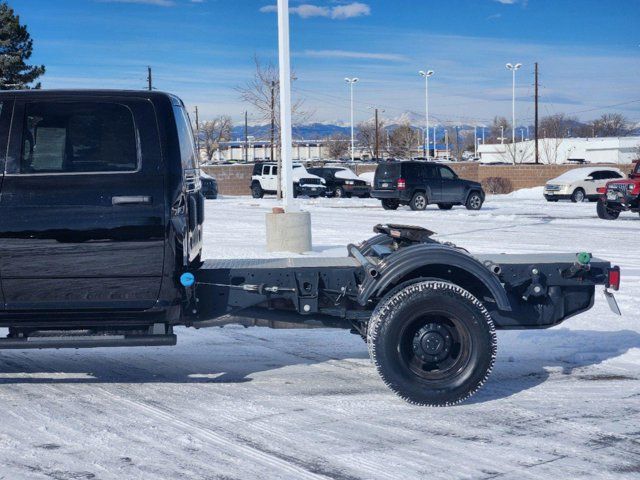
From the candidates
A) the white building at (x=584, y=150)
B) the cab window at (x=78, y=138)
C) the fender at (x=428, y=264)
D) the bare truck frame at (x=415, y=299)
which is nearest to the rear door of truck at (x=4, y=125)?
the cab window at (x=78, y=138)

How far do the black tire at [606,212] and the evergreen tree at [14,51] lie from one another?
93.6 feet

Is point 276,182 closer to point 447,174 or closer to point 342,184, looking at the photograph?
point 342,184

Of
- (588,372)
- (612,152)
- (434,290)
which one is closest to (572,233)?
(588,372)

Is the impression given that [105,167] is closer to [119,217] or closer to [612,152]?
[119,217]

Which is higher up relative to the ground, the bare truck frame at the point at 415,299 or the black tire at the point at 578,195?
the black tire at the point at 578,195

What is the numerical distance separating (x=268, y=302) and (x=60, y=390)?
1.75 m

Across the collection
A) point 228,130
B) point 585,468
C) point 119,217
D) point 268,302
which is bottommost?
point 585,468

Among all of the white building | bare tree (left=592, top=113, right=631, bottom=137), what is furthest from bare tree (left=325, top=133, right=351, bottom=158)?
bare tree (left=592, top=113, right=631, bottom=137)

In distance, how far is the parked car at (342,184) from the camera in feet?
137

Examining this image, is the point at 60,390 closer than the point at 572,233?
Yes

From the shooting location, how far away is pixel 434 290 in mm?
6160

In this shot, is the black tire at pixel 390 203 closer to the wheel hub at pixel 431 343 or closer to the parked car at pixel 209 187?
the parked car at pixel 209 187

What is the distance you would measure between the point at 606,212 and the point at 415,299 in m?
20.6

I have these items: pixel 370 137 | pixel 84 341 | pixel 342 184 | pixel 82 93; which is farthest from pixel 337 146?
pixel 84 341
